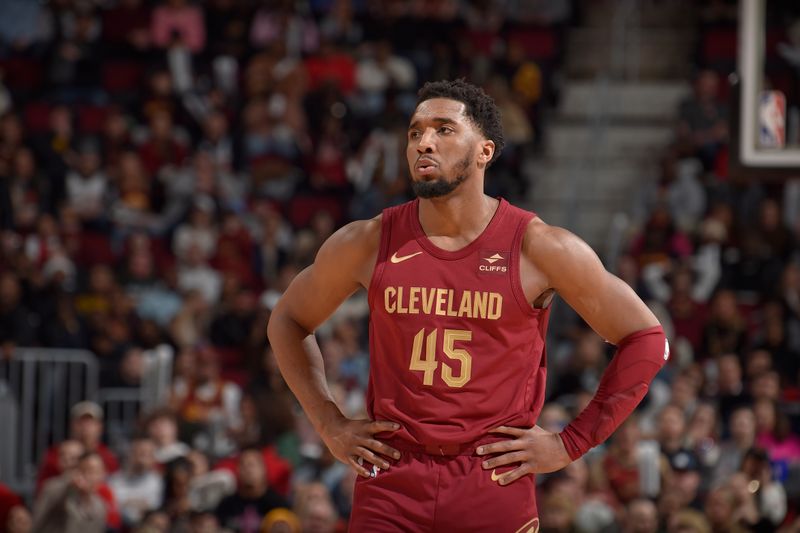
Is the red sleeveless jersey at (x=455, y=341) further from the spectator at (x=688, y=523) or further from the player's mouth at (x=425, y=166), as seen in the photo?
the spectator at (x=688, y=523)

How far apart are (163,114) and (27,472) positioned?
17.8ft

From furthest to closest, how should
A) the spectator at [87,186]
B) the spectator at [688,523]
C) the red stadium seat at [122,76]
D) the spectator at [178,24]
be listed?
the spectator at [178,24] < the red stadium seat at [122,76] < the spectator at [87,186] < the spectator at [688,523]

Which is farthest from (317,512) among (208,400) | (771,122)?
(771,122)

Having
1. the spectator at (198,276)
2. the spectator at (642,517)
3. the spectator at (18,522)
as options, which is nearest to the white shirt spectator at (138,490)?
the spectator at (18,522)

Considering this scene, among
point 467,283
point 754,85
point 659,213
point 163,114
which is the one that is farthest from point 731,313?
point 467,283

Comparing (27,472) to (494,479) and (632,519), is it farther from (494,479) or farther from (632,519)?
(494,479)

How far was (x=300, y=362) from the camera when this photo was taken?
5129 mm

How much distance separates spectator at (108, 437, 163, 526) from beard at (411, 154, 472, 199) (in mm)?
6483

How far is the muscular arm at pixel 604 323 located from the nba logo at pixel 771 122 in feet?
13.3

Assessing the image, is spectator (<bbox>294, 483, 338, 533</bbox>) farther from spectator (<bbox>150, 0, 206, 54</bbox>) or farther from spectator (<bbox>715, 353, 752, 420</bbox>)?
spectator (<bbox>150, 0, 206, 54</bbox>)

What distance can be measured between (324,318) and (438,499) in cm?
91

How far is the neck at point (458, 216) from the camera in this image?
4.87 metres

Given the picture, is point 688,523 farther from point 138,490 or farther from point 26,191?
point 26,191

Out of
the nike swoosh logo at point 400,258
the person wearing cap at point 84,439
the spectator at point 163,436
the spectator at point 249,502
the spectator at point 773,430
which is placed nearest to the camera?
the nike swoosh logo at point 400,258
